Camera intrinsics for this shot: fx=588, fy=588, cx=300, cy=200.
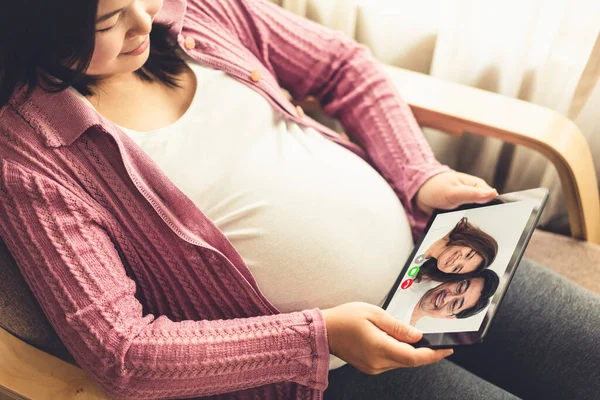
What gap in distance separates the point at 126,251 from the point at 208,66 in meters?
0.34

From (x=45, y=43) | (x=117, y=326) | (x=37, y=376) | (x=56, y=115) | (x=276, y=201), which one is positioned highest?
(x=45, y=43)

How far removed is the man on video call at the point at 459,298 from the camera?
790mm

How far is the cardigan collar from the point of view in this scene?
75cm

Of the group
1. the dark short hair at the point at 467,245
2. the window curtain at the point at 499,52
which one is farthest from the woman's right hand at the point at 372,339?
the window curtain at the point at 499,52

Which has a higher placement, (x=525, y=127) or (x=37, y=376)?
(x=525, y=127)

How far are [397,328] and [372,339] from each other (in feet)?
0.13

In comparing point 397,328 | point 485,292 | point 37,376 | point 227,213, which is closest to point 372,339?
point 397,328

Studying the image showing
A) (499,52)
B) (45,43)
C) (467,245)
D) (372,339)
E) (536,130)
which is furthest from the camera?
(499,52)

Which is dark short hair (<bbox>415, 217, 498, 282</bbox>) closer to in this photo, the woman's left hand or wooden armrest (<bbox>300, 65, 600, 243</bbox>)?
the woman's left hand

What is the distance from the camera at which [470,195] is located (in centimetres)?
95

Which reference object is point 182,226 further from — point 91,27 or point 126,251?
point 91,27

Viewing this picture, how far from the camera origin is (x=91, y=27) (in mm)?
649

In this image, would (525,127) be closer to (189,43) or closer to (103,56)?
(189,43)

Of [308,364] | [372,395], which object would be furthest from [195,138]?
[372,395]
